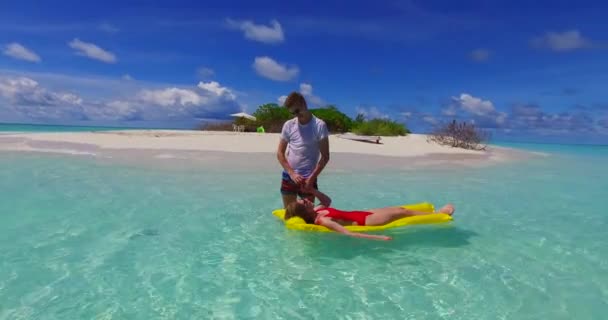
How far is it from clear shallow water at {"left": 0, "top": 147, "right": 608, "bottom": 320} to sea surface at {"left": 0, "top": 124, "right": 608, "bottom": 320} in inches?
0.7

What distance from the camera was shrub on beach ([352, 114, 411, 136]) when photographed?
34844mm

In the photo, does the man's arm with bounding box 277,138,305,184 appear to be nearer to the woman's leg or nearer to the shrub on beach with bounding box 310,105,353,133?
the woman's leg

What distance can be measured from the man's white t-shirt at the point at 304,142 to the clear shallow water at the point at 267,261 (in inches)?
34.8

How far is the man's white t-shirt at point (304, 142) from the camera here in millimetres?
4988

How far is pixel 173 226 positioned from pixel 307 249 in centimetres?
211

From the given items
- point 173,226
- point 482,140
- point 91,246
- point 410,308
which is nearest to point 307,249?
point 410,308

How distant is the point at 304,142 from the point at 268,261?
1.54m

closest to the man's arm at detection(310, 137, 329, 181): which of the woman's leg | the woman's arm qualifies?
the woman's arm

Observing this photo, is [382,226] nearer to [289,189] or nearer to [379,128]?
[289,189]

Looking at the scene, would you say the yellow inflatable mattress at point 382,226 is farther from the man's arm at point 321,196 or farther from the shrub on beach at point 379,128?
the shrub on beach at point 379,128

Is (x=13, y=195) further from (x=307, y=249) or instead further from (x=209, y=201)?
(x=307, y=249)

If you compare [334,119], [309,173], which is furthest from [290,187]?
[334,119]

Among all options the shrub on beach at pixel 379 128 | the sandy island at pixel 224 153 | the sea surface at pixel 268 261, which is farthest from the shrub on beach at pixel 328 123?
the sea surface at pixel 268 261

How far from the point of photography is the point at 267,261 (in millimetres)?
4344
